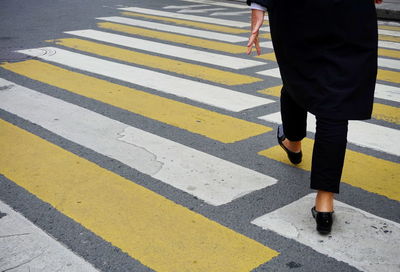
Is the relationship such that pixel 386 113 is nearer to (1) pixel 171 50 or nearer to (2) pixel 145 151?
(2) pixel 145 151

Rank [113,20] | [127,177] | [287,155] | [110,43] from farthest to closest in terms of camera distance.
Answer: [113,20]
[110,43]
[287,155]
[127,177]

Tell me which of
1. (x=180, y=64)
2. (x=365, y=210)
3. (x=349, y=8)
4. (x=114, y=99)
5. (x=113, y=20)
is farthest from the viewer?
(x=113, y=20)

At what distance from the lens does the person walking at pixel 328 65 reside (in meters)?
2.84

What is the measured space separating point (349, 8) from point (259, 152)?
156 cm

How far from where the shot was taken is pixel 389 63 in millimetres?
7070

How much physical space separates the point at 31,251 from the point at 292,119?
1.69 metres

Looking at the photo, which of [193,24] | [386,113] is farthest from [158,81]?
[193,24]

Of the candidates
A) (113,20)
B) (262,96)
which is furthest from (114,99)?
(113,20)

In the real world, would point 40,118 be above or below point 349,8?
below

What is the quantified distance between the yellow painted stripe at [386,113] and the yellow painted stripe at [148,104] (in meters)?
1.06

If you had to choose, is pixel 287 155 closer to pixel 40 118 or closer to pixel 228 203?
pixel 228 203

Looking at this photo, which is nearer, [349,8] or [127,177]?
[349,8]

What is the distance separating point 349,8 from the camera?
2814 millimetres

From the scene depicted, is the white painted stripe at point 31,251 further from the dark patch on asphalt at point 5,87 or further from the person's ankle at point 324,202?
the dark patch on asphalt at point 5,87
